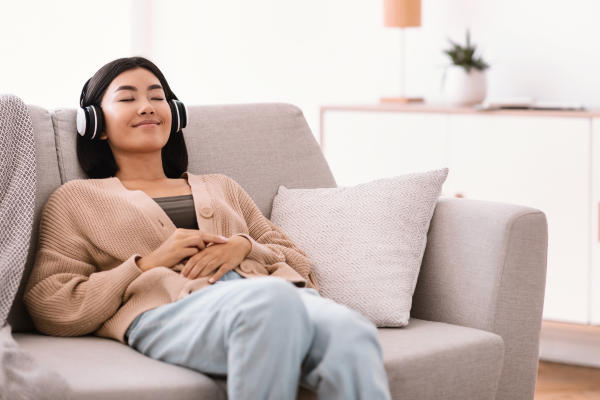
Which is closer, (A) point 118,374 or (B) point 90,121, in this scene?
(A) point 118,374

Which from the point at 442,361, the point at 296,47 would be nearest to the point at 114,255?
the point at 442,361

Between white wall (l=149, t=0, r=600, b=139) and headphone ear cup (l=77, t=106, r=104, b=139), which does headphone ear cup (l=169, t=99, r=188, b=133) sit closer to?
headphone ear cup (l=77, t=106, r=104, b=139)

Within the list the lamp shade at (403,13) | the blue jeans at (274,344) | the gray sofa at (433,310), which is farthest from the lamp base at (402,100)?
the blue jeans at (274,344)

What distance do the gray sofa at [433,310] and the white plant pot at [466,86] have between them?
140cm

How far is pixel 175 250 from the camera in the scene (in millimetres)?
1571

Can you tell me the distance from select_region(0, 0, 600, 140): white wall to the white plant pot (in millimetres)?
160

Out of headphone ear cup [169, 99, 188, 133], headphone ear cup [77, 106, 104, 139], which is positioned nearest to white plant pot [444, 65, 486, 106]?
headphone ear cup [169, 99, 188, 133]

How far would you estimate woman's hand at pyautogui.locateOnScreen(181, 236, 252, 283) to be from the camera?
5.14ft

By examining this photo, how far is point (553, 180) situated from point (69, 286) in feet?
6.21

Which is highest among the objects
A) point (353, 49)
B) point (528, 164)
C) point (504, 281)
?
point (353, 49)

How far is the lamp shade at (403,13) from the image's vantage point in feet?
10.8

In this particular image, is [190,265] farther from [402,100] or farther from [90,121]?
[402,100]

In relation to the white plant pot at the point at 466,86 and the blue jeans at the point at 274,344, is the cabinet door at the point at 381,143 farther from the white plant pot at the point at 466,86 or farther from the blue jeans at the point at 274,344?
the blue jeans at the point at 274,344

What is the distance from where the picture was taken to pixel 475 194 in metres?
2.98
